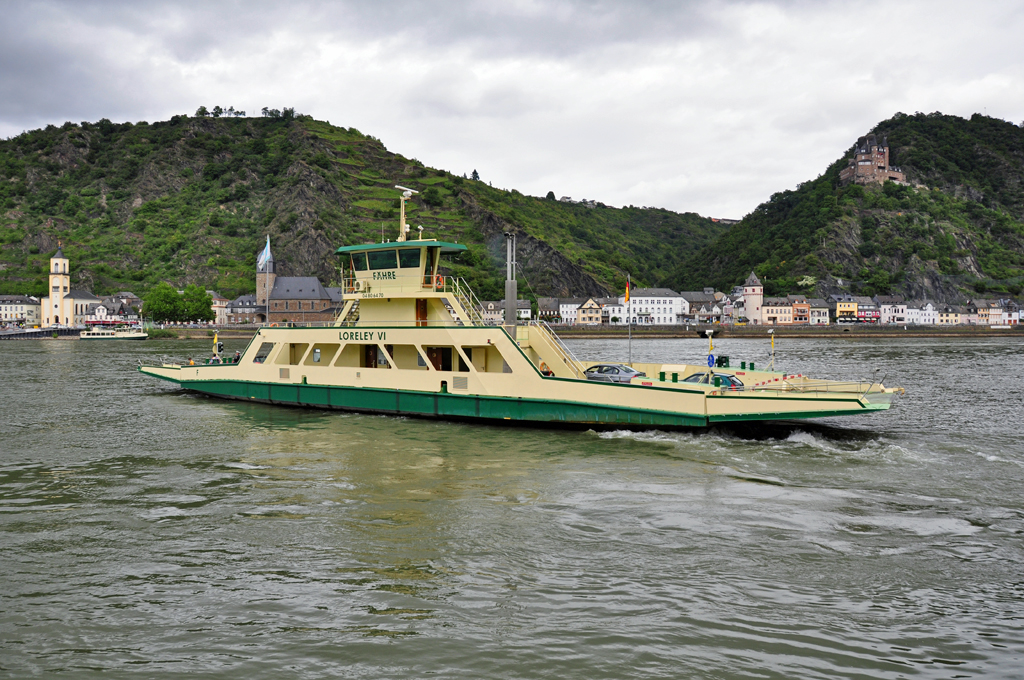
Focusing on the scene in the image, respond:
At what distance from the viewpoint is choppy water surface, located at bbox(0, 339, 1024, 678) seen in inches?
292

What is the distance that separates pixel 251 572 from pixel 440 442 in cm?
1043

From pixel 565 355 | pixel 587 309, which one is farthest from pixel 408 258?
pixel 587 309

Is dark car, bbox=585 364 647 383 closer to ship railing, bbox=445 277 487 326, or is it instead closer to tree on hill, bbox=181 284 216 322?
ship railing, bbox=445 277 487 326

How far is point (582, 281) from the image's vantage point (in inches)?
7362

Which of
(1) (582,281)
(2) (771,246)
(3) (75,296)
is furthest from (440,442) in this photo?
(2) (771,246)

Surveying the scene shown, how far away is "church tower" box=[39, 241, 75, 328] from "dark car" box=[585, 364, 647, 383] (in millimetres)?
149298

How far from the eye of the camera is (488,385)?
22.4 meters

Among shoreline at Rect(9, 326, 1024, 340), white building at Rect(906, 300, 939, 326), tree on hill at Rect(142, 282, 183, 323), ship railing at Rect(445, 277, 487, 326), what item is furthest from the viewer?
white building at Rect(906, 300, 939, 326)

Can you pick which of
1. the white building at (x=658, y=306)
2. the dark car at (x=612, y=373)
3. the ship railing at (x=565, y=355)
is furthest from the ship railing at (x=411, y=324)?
the white building at (x=658, y=306)

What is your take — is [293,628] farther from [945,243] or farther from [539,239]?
[945,243]

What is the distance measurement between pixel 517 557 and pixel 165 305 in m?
135

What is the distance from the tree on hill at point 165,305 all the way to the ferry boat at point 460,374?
113 metres

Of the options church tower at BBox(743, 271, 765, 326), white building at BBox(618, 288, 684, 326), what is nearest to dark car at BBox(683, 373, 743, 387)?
church tower at BBox(743, 271, 765, 326)

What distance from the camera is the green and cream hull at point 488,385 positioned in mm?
19547
